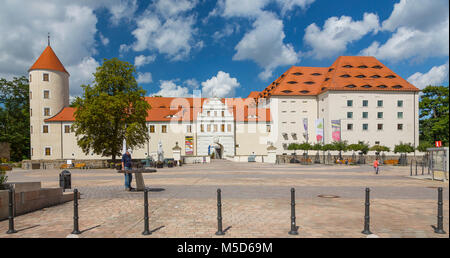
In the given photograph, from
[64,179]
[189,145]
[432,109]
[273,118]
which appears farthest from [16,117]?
[432,109]

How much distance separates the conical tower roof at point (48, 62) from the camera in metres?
51.6

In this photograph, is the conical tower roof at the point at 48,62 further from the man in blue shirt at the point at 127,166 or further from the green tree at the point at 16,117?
the man in blue shirt at the point at 127,166

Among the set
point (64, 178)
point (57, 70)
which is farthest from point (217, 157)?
point (64, 178)

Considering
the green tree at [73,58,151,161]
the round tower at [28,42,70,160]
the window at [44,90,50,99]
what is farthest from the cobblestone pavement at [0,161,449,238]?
the window at [44,90,50,99]

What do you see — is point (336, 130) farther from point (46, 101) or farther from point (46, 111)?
point (46, 111)

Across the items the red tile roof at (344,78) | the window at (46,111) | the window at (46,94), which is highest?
the red tile roof at (344,78)

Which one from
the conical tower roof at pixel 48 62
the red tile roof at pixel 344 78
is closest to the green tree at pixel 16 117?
the conical tower roof at pixel 48 62

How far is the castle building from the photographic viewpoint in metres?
54.7

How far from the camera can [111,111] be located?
112 ft

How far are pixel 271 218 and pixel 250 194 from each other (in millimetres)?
4305

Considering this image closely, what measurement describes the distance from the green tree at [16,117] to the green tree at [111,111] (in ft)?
99.3

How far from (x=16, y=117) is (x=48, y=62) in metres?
16.8
